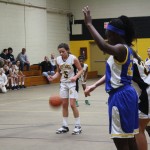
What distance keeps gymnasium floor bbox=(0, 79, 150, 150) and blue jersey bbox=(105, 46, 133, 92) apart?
3.29m

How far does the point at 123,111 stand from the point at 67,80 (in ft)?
16.5

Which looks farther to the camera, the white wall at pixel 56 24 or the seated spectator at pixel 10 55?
the white wall at pixel 56 24

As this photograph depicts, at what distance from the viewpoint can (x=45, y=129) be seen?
381 inches

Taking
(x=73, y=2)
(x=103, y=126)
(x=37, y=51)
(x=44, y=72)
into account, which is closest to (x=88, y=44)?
(x=73, y=2)

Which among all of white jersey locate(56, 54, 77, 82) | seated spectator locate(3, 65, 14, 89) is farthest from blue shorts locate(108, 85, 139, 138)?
seated spectator locate(3, 65, 14, 89)

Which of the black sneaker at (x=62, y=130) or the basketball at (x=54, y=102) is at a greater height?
the basketball at (x=54, y=102)

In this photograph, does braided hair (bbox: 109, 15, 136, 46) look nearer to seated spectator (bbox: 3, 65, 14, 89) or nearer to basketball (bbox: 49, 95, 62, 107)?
basketball (bbox: 49, 95, 62, 107)

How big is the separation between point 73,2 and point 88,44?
12.6ft

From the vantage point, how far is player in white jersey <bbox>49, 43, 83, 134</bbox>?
30.0 ft

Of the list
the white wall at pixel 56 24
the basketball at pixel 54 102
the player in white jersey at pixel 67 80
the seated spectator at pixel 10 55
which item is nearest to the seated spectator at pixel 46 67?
the seated spectator at pixel 10 55

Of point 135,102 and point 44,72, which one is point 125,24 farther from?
point 44,72

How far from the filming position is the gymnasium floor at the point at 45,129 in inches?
308

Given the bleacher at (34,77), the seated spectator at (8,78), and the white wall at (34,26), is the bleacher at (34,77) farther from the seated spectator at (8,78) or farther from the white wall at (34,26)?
the seated spectator at (8,78)

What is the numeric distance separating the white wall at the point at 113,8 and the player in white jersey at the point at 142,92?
90.0 ft
